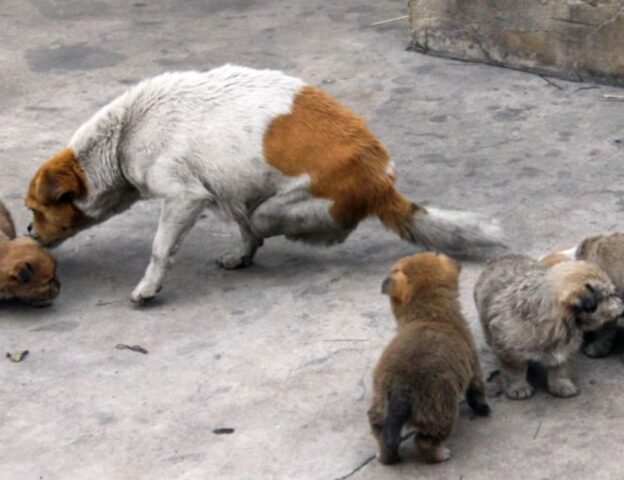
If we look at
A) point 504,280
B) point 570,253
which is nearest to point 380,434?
point 504,280

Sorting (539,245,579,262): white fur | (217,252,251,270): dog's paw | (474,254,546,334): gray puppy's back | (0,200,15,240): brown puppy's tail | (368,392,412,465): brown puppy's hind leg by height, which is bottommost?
(217,252,251,270): dog's paw

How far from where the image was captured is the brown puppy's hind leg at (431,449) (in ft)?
16.6

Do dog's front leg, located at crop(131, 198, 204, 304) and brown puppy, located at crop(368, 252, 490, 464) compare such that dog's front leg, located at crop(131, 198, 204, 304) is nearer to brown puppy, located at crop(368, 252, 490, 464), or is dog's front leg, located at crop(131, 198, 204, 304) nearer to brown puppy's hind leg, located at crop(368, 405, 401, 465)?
brown puppy, located at crop(368, 252, 490, 464)

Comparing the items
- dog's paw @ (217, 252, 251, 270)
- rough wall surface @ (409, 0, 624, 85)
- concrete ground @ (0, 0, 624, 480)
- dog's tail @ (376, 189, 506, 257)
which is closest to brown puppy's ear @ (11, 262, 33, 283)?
concrete ground @ (0, 0, 624, 480)

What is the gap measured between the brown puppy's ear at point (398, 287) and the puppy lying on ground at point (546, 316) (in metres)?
0.41

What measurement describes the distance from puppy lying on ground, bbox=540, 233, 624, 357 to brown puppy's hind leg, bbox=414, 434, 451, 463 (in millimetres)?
1029

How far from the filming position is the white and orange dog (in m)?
6.79

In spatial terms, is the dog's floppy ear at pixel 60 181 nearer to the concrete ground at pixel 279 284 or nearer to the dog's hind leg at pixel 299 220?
the concrete ground at pixel 279 284

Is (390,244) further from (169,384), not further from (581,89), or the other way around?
(581,89)

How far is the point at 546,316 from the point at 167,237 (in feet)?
7.35

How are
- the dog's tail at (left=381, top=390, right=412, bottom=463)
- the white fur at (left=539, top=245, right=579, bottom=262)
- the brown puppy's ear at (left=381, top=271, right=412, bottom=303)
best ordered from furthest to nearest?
1. the white fur at (left=539, top=245, right=579, bottom=262)
2. the brown puppy's ear at (left=381, top=271, right=412, bottom=303)
3. the dog's tail at (left=381, top=390, right=412, bottom=463)

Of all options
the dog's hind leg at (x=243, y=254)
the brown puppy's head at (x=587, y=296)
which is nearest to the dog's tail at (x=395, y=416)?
the brown puppy's head at (x=587, y=296)

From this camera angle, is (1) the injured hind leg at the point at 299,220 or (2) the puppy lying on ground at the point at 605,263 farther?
(1) the injured hind leg at the point at 299,220

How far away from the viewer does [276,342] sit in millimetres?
6223
